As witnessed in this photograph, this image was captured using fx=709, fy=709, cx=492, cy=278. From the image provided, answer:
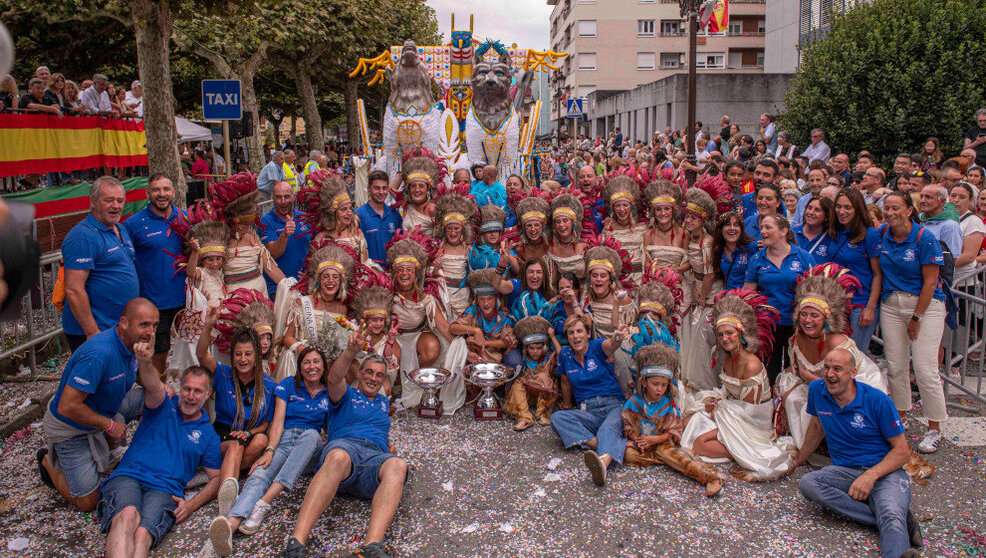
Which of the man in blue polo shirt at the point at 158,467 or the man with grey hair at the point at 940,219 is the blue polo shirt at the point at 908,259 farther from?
the man in blue polo shirt at the point at 158,467

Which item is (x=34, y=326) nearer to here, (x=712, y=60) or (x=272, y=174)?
(x=272, y=174)

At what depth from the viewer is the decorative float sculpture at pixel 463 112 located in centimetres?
1034

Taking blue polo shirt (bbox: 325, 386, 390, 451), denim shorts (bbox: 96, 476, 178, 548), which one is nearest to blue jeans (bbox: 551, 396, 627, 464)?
A: blue polo shirt (bbox: 325, 386, 390, 451)

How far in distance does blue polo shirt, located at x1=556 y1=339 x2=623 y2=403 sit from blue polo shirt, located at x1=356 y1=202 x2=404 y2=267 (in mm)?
2510

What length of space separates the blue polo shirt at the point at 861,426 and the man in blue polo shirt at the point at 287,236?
15.1ft

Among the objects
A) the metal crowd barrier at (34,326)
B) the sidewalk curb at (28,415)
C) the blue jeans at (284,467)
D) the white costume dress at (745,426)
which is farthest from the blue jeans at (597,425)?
the metal crowd barrier at (34,326)

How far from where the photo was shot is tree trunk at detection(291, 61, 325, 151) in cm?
2291

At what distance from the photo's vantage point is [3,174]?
955 cm

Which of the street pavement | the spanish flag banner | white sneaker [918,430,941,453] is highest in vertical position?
the spanish flag banner

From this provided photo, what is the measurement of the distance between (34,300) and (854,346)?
724 cm

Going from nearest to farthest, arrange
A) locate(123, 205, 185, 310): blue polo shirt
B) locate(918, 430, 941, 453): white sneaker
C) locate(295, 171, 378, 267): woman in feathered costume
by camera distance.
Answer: locate(918, 430, 941, 453): white sneaker
locate(123, 205, 185, 310): blue polo shirt
locate(295, 171, 378, 267): woman in feathered costume

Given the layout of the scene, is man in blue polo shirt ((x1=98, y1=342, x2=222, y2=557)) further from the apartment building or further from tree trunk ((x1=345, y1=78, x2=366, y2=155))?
the apartment building

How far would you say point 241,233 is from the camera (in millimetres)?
5887

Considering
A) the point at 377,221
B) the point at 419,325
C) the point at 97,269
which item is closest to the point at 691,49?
the point at 377,221
